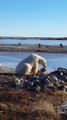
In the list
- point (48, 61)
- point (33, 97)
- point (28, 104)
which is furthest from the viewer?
point (48, 61)

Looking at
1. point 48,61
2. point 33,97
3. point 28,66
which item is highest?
point 28,66

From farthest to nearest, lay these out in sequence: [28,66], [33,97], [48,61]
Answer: [48,61]
[28,66]
[33,97]

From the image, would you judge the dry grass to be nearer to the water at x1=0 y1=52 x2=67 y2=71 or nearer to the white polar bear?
the white polar bear

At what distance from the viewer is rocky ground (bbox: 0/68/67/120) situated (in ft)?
37.8

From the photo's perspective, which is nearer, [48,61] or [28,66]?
[28,66]

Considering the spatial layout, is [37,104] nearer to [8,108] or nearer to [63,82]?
[8,108]

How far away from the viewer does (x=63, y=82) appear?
16516 mm

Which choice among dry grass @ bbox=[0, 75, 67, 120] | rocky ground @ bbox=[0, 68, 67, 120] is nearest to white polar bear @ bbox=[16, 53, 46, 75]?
rocky ground @ bbox=[0, 68, 67, 120]

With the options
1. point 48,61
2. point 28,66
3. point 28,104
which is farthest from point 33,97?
point 48,61

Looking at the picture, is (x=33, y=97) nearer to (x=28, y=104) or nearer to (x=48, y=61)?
(x=28, y=104)

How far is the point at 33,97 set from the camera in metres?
13.8

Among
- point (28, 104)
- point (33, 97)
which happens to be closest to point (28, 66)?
point (33, 97)

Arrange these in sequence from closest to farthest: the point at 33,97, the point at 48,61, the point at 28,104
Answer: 1. the point at 28,104
2. the point at 33,97
3. the point at 48,61

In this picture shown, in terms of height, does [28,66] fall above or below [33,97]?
above
